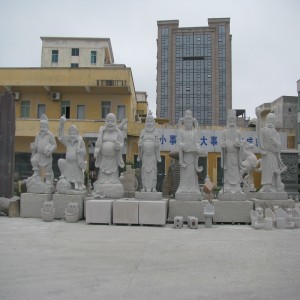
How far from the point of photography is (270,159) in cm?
933

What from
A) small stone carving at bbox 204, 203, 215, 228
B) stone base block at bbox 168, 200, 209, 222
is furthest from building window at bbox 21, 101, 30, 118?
small stone carving at bbox 204, 203, 215, 228

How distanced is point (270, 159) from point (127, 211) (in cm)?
371

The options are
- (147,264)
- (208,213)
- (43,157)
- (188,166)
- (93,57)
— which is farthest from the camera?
(93,57)

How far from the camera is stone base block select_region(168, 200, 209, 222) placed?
8773 mm

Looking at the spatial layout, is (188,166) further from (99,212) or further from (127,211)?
(99,212)

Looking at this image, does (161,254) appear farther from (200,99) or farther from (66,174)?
(200,99)

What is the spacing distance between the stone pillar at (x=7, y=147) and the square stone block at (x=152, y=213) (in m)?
4.04

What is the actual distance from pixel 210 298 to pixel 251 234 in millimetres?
4026

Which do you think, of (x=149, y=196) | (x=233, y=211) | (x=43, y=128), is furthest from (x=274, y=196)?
(x=43, y=128)

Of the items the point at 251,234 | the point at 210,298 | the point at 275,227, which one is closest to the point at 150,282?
the point at 210,298

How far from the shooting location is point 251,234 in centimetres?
744

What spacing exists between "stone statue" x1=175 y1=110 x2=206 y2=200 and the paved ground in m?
1.32

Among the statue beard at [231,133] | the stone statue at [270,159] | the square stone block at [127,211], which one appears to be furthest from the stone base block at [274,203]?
the square stone block at [127,211]

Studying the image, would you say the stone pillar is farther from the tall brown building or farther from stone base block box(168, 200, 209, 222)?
the tall brown building
